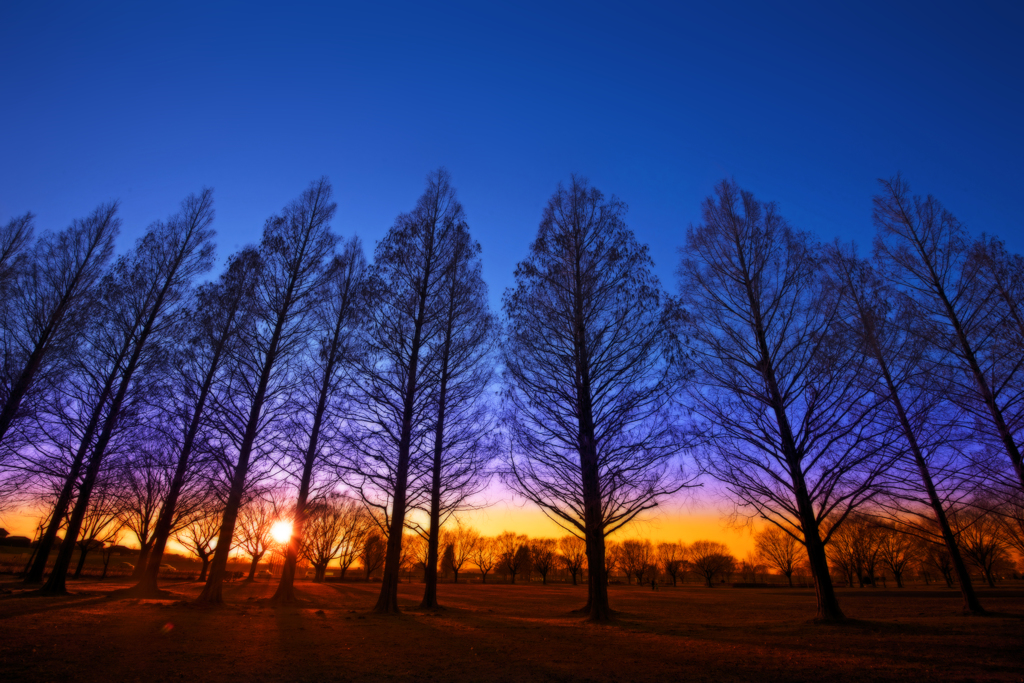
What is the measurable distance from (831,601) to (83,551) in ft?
133

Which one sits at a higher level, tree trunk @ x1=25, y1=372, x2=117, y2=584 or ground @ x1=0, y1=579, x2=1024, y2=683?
tree trunk @ x1=25, y1=372, x2=117, y2=584

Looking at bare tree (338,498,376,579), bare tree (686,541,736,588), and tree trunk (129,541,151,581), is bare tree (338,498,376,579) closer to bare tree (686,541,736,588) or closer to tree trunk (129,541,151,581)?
tree trunk (129,541,151,581)

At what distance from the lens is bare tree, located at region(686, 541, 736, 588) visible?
74125 millimetres

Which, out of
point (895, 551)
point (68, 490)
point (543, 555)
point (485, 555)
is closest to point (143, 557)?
point (68, 490)

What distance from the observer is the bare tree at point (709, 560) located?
7412cm

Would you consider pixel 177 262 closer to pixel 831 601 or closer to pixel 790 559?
pixel 831 601

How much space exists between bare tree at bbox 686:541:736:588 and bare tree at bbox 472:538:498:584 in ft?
114

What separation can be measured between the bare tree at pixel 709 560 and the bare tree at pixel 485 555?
114 feet

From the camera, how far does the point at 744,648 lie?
7.61 m

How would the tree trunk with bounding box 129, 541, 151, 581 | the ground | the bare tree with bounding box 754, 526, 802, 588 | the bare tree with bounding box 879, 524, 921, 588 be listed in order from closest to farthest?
the ground < the tree trunk with bounding box 129, 541, 151, 581 < the bare tree with bounding box 879, 524, 921, 588 < the bare tree with bounding box 754, 526, 802, 588

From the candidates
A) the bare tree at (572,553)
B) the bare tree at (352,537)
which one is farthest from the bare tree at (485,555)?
the bare tree at (352,537)

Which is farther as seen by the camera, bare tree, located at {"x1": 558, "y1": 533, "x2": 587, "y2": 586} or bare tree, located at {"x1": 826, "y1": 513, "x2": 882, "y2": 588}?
bare tree, located at {"x1": 558, "y1": 533, "x2": 587, "y2": 586}

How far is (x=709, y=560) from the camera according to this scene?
7412cm

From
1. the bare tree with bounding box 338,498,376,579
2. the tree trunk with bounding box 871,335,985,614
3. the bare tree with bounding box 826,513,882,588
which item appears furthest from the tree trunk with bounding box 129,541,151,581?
the bare tree with bounding box 826,513,882,588
